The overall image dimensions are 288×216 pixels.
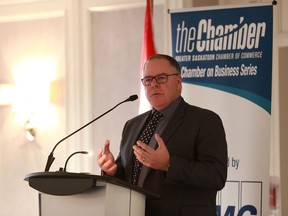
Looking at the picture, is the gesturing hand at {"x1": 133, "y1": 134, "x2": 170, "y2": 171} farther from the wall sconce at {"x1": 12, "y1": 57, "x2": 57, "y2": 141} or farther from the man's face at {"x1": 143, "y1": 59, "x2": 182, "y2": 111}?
the wall sconce at {"x1": 12, "y1": 57, "x2": 57, "y2": 141}

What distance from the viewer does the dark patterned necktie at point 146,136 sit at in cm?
210

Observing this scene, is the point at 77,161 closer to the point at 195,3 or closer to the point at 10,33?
the point at 10,33

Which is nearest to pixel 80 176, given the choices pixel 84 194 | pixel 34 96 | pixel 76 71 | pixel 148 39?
pixel 84 194

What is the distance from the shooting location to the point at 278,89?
4.87 meters

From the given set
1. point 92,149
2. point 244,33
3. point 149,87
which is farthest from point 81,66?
point 149,87

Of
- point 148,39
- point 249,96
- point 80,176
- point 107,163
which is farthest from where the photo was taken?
point 148,39

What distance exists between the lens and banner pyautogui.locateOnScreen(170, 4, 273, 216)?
335 cm

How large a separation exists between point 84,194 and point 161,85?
0.62 m

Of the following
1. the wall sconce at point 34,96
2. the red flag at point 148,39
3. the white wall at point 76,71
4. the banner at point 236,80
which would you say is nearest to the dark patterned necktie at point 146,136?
the banner at point 236,80

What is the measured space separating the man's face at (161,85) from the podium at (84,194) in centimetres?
48

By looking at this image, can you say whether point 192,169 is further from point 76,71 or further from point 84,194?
point 76,71

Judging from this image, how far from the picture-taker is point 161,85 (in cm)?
210

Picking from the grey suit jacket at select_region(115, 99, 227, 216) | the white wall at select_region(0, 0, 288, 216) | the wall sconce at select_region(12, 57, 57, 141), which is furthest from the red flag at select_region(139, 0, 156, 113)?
the grey suit jacket at select_region(115, 99, 227, 216)

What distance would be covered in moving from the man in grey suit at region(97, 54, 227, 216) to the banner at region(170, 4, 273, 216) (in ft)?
4.42
